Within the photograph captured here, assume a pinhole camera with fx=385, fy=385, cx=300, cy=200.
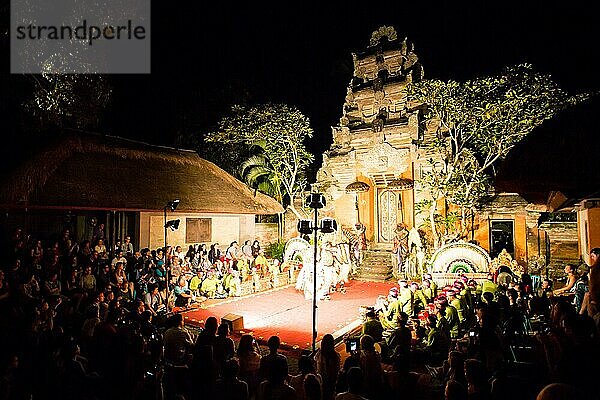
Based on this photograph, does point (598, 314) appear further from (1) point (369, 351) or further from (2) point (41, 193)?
(2) point (41, 193)

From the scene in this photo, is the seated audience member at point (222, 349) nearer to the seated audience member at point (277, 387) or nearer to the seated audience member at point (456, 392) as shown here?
the seated audience member at point (277, 387)

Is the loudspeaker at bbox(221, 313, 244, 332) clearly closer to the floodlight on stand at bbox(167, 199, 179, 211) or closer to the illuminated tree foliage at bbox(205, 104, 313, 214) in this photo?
the floodlight on stand at bbox(167, 199, 179, 211)

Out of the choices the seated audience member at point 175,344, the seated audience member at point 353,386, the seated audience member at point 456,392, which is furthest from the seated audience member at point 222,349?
the seated audience member at point 456,392

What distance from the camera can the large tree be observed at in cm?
1397

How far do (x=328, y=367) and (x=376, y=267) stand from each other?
1314cm

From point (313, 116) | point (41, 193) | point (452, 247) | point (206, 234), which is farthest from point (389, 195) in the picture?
point (41, 193)

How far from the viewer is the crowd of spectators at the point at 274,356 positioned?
3947 mm

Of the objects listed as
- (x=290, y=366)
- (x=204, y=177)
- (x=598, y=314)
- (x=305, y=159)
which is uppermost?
(x=305, y=159)

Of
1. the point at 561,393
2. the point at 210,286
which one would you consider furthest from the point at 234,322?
the point at 561,393

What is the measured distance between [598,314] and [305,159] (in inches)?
666

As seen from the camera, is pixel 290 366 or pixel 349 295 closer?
pixel 290 366

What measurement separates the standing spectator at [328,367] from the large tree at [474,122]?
1172cm

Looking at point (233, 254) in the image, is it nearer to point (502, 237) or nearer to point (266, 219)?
point (266, 219)

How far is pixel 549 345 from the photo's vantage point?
4.87m
